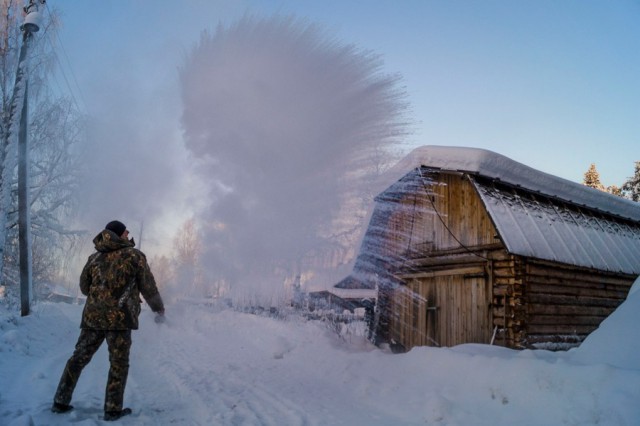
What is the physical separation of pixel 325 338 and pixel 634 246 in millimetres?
10069

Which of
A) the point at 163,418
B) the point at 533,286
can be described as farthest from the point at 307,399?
the point at 533,286

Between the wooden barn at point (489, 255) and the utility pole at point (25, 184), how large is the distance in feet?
30.2

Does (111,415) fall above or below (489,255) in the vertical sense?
below

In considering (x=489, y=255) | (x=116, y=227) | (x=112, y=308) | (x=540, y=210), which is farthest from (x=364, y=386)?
(x=540, y=210)

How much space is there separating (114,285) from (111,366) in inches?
33.0

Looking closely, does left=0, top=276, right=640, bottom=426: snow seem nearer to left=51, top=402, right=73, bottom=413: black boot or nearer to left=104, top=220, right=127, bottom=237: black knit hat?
left=51, top=402, right=73, bottom=413: black boot

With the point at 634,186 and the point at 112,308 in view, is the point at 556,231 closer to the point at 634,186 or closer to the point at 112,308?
the point at 112,308

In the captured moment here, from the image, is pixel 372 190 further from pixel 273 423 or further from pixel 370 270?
pixel 273 423

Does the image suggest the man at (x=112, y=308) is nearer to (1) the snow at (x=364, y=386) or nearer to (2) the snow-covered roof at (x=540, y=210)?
(1) the snow at (x=364, y=386)

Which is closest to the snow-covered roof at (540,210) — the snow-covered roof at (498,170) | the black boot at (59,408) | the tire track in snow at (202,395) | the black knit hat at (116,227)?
the snow-covered roof at (498,170)

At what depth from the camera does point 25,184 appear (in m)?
10.3

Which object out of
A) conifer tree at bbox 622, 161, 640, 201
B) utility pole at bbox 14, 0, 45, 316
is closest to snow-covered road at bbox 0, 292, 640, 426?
utility pole at bbox 14, 0, 45, 316

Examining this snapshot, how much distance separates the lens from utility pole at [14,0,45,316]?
33.3ft

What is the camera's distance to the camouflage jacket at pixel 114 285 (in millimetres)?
4113
